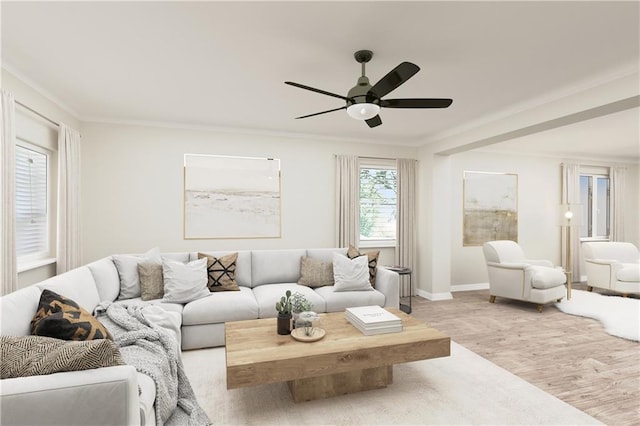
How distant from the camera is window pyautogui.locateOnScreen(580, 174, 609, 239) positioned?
22.1 ft

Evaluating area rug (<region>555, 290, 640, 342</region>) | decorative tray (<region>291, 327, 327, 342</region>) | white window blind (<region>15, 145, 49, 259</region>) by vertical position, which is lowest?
area rug (<region>555, 290, 640, 342</region>)

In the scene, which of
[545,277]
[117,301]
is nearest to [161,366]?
[117,301]

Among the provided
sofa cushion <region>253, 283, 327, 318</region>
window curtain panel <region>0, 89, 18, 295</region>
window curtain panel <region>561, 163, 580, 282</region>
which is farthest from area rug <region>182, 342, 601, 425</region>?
window curtain panel <region>561, 163, 580, 282</region>

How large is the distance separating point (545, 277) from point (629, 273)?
1.95 metres

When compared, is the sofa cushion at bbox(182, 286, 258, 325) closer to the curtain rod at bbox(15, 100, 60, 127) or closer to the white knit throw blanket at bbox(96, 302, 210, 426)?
the white knit throw blanket at bbox(96, 302, 210, 426)

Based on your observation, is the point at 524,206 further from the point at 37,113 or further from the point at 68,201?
the point at 37,113

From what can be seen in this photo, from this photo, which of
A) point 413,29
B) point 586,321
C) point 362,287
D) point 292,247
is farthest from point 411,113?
point 586,321

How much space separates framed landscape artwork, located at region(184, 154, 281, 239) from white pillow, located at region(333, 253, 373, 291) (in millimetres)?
1336

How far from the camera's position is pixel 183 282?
3305mm

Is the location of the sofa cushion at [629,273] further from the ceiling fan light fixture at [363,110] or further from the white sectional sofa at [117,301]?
the ceiling fan light fixture at [363,110]

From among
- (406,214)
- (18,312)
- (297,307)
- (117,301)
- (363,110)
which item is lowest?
(117,301)

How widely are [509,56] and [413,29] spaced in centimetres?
91

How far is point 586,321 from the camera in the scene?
4074 mm

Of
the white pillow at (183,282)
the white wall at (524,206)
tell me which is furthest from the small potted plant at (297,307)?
the white wall at (524,206)
